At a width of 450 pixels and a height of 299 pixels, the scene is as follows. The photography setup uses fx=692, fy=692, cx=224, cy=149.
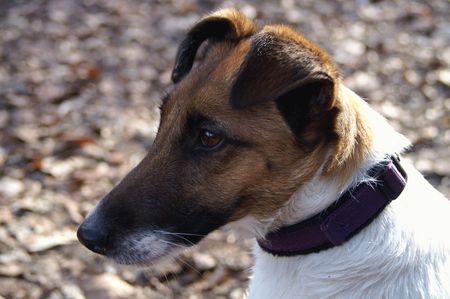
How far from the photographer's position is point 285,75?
260 cm

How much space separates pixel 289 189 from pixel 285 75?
1.58 feet

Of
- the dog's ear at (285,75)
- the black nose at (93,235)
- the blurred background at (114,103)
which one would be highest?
the dog's ear at (285,75)

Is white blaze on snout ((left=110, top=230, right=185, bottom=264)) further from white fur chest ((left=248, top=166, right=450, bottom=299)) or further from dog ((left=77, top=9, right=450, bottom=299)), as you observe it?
white fur chest ((left=248, top=166, right=450, bottom=299))

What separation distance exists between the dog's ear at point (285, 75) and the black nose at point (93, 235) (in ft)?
2.48

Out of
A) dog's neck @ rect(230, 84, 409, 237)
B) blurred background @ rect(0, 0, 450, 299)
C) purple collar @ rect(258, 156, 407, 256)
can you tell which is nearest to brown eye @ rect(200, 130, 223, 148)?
dog's neck @ rect(230, 84, 409, 237)

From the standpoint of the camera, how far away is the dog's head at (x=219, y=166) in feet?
9.06

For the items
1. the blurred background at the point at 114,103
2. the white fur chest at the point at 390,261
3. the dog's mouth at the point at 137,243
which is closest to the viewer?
the white fur chest at the point at 390,261

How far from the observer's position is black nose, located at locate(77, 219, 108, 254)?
9.17 feet

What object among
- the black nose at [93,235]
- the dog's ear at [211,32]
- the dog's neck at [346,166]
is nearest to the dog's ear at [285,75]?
the dog's neck at [346,166]

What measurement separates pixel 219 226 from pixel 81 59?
386 cm

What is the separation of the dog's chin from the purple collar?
53 cm

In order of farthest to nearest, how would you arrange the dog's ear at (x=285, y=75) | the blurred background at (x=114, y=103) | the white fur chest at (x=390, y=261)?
the blurred background at (x=114, y=103), the white fur chest at (x=390, y=261), the dog's ear at (x=285, y=75)

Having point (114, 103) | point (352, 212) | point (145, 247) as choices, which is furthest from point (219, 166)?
point (114, 103)

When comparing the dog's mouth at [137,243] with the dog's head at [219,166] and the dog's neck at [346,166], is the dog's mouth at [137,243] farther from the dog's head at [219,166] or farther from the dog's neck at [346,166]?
the dog's neck at [346,166]
